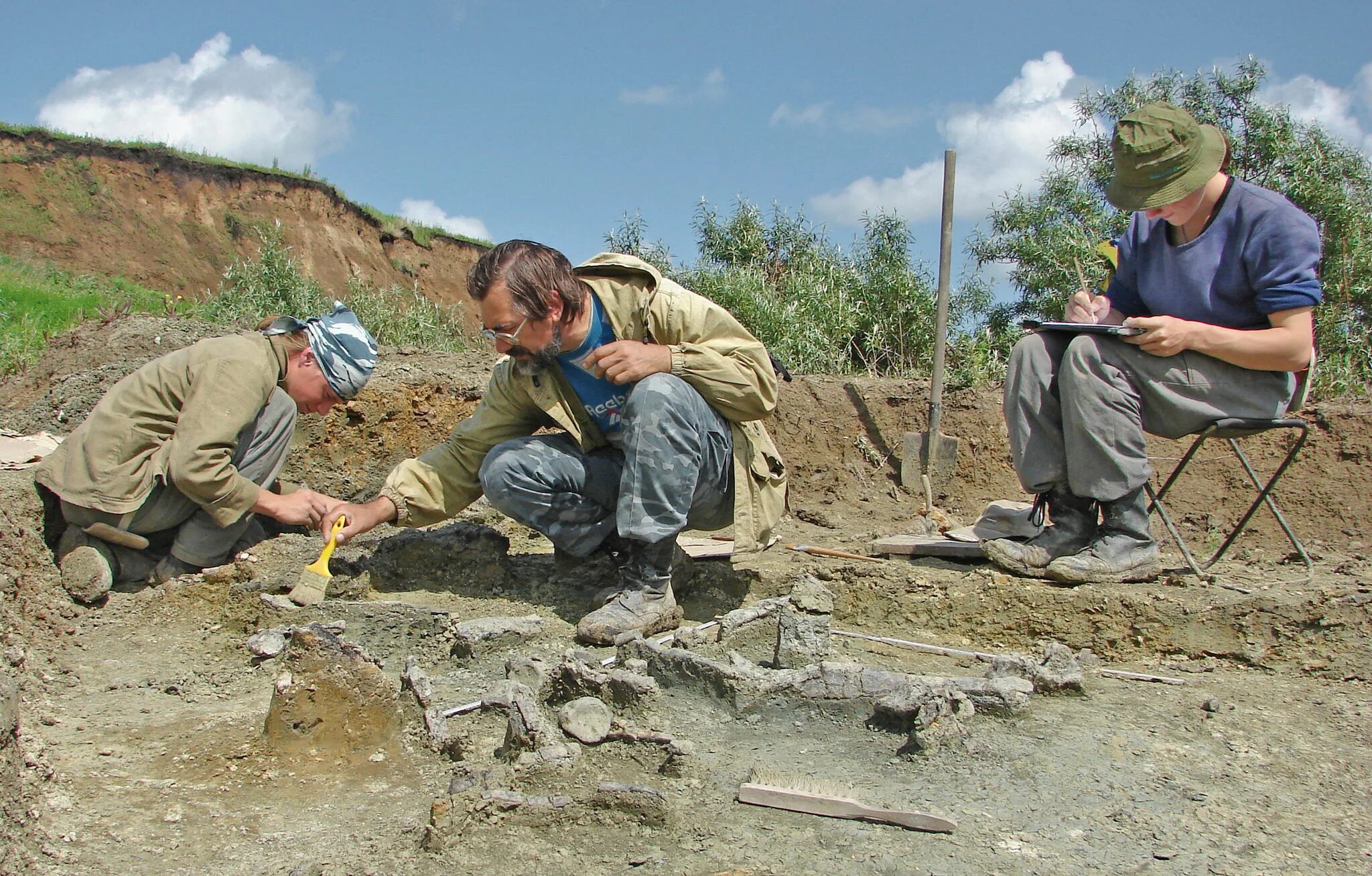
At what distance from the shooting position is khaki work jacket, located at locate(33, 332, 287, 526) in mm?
3305

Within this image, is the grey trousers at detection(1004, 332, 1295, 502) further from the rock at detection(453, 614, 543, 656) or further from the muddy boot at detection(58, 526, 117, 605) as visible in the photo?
the muddy boot at detection(58, 526, 117, 605)

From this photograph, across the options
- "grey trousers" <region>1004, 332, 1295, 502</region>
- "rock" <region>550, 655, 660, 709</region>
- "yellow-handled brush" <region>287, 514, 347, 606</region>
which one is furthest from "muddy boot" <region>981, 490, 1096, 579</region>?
"yellow-handled brush" <region>287, 514, 347, 606</region>

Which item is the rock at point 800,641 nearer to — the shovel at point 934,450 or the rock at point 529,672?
the rock at point 529,672

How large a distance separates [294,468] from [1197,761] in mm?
4289

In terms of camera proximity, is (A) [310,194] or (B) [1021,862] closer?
(B) [1021,862]

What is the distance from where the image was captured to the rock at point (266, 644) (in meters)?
2.95

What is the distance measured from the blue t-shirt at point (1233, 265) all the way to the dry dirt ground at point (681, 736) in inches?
38.5

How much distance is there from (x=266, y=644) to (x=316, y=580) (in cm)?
41

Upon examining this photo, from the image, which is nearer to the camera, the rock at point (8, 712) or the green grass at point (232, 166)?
the rock at point (8, 712)

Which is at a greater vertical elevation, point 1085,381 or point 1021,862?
point 1085,381

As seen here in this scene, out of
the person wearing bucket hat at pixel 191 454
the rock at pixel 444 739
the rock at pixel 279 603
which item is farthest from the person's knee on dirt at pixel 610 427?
the rock at pixel 444 739

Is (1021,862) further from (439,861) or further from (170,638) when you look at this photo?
(170,638)

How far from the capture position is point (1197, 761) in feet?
7.52

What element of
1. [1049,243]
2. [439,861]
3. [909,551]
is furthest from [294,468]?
[1049,243]
